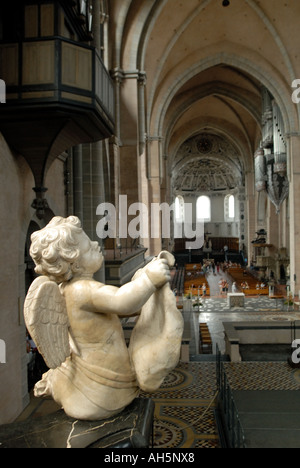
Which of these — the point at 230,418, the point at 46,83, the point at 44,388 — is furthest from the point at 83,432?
the point at 46,83

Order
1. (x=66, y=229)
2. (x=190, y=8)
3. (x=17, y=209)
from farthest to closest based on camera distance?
(x=190, y=8)
(x=17, y=209)
(x=66, y=229)

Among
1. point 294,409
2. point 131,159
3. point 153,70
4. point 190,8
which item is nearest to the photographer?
point 294,409

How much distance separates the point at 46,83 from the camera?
5559 millimetres

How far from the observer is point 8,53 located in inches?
222

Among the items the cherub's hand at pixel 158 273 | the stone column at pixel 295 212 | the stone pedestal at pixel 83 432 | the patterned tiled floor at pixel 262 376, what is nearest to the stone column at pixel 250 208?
the stone column at pixel 295 212

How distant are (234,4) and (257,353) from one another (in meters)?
16.6

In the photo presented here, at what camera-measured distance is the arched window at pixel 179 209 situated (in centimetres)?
4488

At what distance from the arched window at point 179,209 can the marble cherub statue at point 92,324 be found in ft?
139

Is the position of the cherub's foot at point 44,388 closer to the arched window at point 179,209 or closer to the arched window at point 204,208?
the arched window at point 179,209

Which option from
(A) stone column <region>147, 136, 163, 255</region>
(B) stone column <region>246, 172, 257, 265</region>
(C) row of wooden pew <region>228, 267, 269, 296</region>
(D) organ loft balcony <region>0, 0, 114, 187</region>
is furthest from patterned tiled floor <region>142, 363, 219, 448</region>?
(B) stone column <region>246, 172, 257, 265</region>

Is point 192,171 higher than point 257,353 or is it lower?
higher

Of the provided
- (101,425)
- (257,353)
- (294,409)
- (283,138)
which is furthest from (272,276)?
(101,425)

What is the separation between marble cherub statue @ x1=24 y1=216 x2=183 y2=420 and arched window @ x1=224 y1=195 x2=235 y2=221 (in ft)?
140

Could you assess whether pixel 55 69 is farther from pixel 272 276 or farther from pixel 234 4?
pixel 272 276
